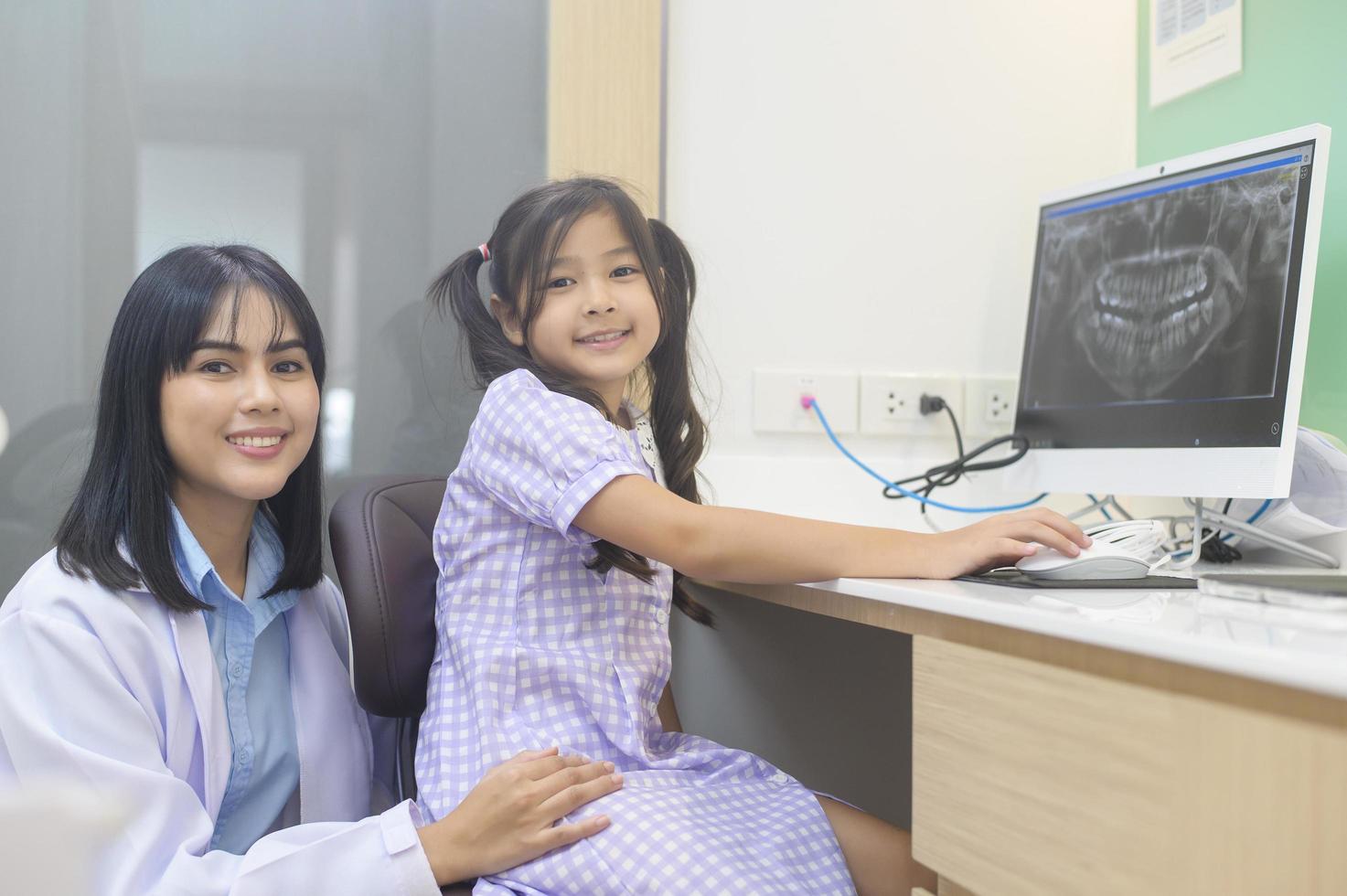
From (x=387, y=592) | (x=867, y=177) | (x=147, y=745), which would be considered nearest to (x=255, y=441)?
(x=387, y=592)

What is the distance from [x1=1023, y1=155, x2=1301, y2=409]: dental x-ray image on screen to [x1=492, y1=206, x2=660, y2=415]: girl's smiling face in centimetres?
61

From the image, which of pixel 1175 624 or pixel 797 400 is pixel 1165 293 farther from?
pixel 1175 624

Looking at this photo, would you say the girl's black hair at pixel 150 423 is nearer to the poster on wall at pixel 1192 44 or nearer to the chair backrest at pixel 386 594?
the chair backrest at pixel 386 594

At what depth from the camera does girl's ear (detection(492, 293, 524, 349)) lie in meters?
1.28

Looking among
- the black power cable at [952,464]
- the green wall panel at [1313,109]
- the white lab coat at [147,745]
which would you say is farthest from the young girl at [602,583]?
the green wall panel at [1313,109]

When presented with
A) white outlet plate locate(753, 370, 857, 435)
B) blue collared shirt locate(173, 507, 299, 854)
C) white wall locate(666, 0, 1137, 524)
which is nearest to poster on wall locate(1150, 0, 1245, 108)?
white wall locate(666, 0, 1137, 524)

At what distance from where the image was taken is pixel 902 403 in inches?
68.4

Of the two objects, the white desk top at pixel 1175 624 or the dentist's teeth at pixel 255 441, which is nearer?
the white desk top at pixel 1175 624

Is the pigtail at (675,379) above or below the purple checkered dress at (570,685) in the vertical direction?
above

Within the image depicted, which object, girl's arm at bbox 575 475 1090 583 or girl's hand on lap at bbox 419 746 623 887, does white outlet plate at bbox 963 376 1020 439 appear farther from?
girl's hand on lap at bbox 419 746 623 887

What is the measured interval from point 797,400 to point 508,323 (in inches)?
22.9

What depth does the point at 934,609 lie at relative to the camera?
80 cm

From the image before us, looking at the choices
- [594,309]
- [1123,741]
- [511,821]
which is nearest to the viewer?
[1123,741]

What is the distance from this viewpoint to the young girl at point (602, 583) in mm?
917
